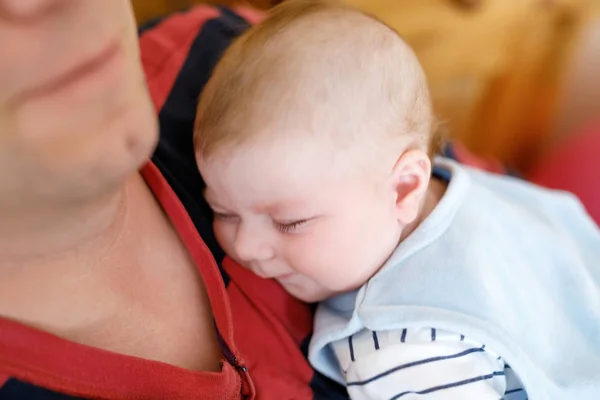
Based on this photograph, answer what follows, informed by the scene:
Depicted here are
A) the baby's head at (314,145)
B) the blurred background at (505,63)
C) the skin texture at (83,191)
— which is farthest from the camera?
the blurred background at (505,63)

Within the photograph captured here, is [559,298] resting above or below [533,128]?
above

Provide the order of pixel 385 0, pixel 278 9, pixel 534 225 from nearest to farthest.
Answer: pixel 278 9 < pixel 534 225 < pixel 385 0

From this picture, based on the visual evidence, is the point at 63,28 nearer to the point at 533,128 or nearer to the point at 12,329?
the point at 12,329

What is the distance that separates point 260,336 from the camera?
704mm

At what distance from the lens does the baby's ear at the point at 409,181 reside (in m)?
0.69

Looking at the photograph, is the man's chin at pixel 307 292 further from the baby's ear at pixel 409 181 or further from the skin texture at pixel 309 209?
the baby's ear at pixel 409 181

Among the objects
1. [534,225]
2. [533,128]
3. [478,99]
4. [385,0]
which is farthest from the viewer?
[533,128]

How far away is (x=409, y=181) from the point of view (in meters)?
0.72

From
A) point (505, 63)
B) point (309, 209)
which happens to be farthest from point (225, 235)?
point (505, 63)

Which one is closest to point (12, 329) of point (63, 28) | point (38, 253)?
point (38, 253)

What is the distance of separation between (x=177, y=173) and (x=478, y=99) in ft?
3.96

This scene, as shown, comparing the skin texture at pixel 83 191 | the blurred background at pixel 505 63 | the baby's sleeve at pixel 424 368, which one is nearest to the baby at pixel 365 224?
the baby's sleeve at pixel 424 368

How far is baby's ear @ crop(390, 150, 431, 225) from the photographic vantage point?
69 centimetres

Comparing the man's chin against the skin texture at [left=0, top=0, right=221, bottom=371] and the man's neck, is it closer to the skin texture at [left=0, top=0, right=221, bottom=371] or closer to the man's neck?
the skin texture at [left=0, top=0, right=221, bottom=371]
